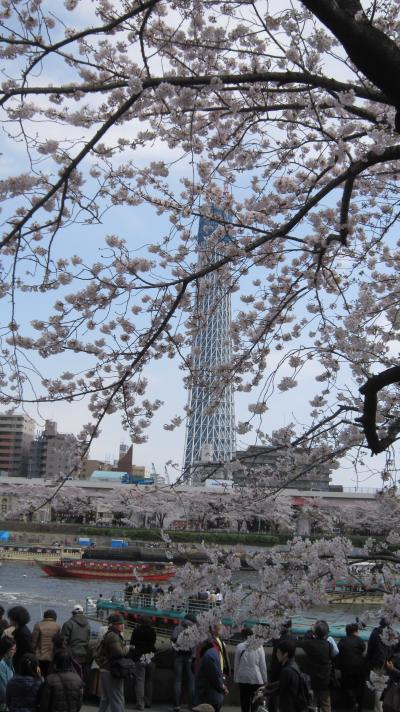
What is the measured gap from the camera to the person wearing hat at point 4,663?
14.5ft

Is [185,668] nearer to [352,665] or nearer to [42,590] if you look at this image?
[352,665]

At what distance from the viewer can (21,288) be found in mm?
3852

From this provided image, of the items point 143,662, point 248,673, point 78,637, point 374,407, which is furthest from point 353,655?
point 374,407

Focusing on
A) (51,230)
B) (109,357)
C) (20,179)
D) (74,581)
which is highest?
(20,179)

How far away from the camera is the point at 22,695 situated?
4047mm

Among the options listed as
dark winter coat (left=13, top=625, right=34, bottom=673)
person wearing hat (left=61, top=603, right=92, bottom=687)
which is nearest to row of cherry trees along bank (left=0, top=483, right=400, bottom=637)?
dark winter coat (left=13, top=625, right=34, bottom=673)

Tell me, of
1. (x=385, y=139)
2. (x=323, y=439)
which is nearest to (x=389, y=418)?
(x=323, y=439)

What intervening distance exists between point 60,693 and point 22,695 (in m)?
0.20

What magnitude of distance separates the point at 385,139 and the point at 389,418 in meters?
1.53

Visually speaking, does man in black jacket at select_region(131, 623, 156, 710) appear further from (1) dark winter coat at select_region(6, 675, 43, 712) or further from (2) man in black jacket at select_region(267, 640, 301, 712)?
(1) dark winter coat at select_region(6, 675, 43, 712)

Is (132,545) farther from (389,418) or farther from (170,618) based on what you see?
(389,418)

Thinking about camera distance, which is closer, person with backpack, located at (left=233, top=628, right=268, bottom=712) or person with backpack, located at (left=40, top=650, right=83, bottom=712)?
person with backpack, located at (left=40, top=650, right=83, bottom=712)

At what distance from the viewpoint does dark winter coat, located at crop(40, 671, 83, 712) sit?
4023 mm

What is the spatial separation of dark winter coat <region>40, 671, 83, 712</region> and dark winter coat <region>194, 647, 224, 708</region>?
1.60 metres
